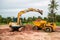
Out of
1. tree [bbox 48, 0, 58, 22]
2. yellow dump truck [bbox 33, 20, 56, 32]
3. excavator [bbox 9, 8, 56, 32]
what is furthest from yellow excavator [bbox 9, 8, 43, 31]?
yellow dump truck [bbox 33, 20, 56, 32]

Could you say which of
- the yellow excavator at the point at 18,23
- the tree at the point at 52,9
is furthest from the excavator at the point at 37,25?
the tree at the point at 52,9

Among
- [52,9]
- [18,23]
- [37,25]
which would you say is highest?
[52,9]

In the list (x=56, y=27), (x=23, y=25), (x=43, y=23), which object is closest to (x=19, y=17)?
(x=23, y=25)

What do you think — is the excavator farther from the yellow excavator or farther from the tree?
the tree

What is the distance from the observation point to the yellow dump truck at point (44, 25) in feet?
23.4

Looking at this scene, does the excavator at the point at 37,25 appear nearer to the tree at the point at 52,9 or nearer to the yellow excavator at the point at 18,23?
the yellow excavator at the point at 18,23

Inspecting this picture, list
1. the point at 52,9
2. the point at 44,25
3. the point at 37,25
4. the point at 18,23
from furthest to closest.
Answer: the point at 37,25 → the point at 44,25 → the point at 18,23 → the point at 52,9

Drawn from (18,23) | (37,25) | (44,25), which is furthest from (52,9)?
(18,23)

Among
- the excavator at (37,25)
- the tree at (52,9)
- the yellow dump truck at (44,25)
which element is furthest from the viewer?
the yellow dump truck at (44,25)

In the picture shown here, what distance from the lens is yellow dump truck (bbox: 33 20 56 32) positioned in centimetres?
713

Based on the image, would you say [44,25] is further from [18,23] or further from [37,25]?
[18,23]

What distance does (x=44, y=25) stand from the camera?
7250 mm

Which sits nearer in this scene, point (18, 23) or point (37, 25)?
point (18, 23)

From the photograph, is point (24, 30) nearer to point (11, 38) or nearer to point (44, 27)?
point (44, 27)
